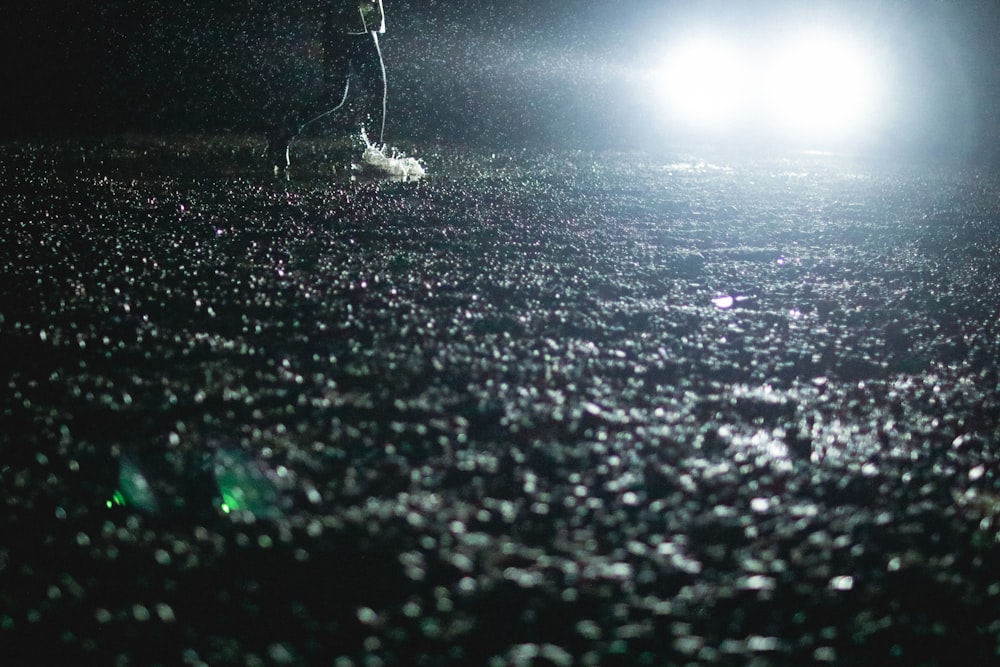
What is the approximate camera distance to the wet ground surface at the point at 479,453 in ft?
1.27

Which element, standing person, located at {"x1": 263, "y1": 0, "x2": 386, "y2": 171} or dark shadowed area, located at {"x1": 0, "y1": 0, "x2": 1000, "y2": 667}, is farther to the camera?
standing person, located at {"x1": 263, "y1": 0, "x2": 386, "y2": 171}

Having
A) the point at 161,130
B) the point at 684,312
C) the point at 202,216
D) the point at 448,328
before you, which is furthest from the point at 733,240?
the point at 161,130

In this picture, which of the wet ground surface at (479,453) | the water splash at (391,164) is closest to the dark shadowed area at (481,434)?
the wet ground surface at (479,453)

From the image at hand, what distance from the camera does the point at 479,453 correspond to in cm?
56

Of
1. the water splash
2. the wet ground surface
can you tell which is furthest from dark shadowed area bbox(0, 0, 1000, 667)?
the water splash

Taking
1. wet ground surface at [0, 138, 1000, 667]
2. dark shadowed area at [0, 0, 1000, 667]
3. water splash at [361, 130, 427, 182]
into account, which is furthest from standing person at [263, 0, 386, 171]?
wet ground surface at [0, 138, 1000, 667]

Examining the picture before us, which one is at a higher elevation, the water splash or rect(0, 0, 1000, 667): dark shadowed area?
the water splash

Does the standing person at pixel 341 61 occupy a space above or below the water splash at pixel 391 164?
above

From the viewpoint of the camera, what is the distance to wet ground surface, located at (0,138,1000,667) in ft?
1.27

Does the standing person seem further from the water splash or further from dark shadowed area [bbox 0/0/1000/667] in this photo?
dark shadowed area [bbox 0/0/1000/667]

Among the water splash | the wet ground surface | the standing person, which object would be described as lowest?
the wet ground surface

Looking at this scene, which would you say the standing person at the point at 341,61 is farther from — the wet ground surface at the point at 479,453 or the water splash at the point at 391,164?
the wet ground surface at the point at 479,453

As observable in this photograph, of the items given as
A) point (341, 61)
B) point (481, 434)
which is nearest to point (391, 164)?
point (341, 61)

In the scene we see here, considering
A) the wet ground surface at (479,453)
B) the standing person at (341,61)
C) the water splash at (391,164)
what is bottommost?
the wet ground surface at (479,453)
